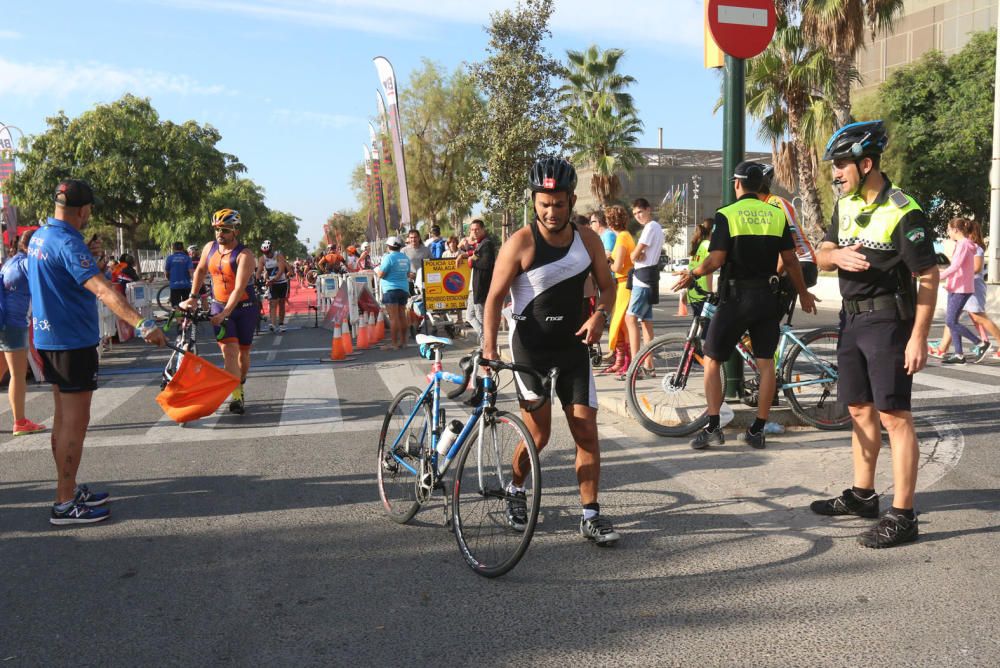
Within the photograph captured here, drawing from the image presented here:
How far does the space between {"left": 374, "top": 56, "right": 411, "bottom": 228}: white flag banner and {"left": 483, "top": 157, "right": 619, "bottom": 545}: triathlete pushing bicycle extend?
64.2 ft

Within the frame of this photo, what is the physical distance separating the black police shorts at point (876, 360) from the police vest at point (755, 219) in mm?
1489

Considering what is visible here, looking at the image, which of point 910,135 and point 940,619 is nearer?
point 940,619

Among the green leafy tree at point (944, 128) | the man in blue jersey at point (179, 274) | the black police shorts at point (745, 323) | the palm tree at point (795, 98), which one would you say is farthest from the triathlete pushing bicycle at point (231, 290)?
the green leafy tree at point (944, 128)

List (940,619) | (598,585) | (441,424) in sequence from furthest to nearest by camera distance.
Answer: (441,424) → (598,585) → (940,619)

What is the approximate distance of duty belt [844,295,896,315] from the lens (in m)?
4.22

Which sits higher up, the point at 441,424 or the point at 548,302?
the point at 548,302

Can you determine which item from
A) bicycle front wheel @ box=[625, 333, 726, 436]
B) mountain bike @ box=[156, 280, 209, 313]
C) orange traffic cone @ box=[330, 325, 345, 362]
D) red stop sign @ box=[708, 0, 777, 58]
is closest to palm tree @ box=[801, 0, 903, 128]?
orange traffic cone @ box=[330, 325, 345, 362]

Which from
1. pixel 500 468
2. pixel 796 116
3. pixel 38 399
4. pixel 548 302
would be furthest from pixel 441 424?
pixel 796 116

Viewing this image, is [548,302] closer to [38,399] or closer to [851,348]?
Result: [851,348]

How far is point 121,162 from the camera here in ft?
108

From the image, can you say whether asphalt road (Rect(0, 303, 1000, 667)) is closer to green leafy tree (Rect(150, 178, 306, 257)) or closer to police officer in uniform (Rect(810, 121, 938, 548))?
police officer in uniform (Rect(810, 121, 938, 548))

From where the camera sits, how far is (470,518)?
13.0ft

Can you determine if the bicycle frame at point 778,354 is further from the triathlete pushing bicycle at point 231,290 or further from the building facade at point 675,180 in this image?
the building facade at point 675,180

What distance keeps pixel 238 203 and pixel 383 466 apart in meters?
77.3
